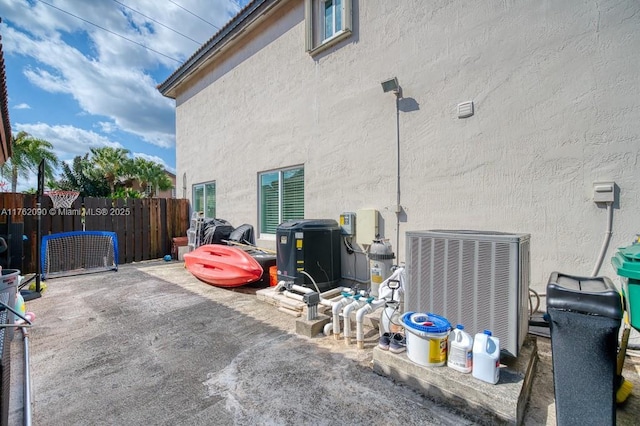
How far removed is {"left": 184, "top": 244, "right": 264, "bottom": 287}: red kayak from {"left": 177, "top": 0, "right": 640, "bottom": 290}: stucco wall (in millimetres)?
1594

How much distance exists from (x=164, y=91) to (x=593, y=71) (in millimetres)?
11015

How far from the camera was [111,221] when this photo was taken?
298 inches

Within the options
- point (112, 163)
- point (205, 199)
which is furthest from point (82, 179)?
point (205, 199)

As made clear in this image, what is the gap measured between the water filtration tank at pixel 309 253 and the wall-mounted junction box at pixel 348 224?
0.18 m

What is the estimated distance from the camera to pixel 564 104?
2.98 m

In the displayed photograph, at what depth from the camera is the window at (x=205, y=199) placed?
8.30m

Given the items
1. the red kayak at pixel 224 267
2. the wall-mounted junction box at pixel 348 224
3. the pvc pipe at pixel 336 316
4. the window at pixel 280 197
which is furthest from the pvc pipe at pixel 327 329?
the window at pixel 280 197

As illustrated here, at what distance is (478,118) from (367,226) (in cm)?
210

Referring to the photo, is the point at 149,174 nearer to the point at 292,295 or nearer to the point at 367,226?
the point at 292,295

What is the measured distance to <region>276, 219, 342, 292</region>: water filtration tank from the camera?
13.9ft

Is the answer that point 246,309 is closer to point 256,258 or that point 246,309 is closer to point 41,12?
point 256,258

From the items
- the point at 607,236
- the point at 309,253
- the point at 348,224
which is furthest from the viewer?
the point at 348,224


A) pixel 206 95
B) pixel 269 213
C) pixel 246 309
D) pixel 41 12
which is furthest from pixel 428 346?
pixel 41 12

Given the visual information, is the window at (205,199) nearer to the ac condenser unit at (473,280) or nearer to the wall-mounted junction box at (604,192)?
the ac condenser unit at (473,280)
